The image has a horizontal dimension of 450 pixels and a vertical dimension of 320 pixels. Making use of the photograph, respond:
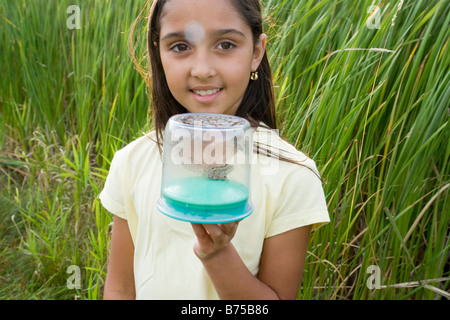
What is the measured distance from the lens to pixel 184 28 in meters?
1.04

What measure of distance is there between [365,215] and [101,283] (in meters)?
1.02

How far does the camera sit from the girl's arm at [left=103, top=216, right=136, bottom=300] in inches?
49.2

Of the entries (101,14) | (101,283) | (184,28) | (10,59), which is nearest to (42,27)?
(10,59)

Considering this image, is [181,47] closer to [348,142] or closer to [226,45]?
[226,45]

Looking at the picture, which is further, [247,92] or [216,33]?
[247,92]

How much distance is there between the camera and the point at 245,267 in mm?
1013

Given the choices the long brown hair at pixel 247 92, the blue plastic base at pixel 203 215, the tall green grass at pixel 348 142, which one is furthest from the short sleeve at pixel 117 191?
the tall green grass at pixel 348 142

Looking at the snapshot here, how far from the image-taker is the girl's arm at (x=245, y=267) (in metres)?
0.92

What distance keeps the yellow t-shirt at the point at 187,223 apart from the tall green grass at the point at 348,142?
1.14ft

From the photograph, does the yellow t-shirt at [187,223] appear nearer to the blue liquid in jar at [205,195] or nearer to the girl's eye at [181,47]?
the blue liquid in jar at [205,195]

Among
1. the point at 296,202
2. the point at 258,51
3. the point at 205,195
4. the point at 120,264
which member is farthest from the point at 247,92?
the point at 120,264

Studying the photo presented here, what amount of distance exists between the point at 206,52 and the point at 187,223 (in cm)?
39

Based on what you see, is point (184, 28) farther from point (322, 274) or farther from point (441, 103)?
point (322, 274)

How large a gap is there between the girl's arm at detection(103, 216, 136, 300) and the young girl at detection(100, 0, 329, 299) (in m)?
0.07
